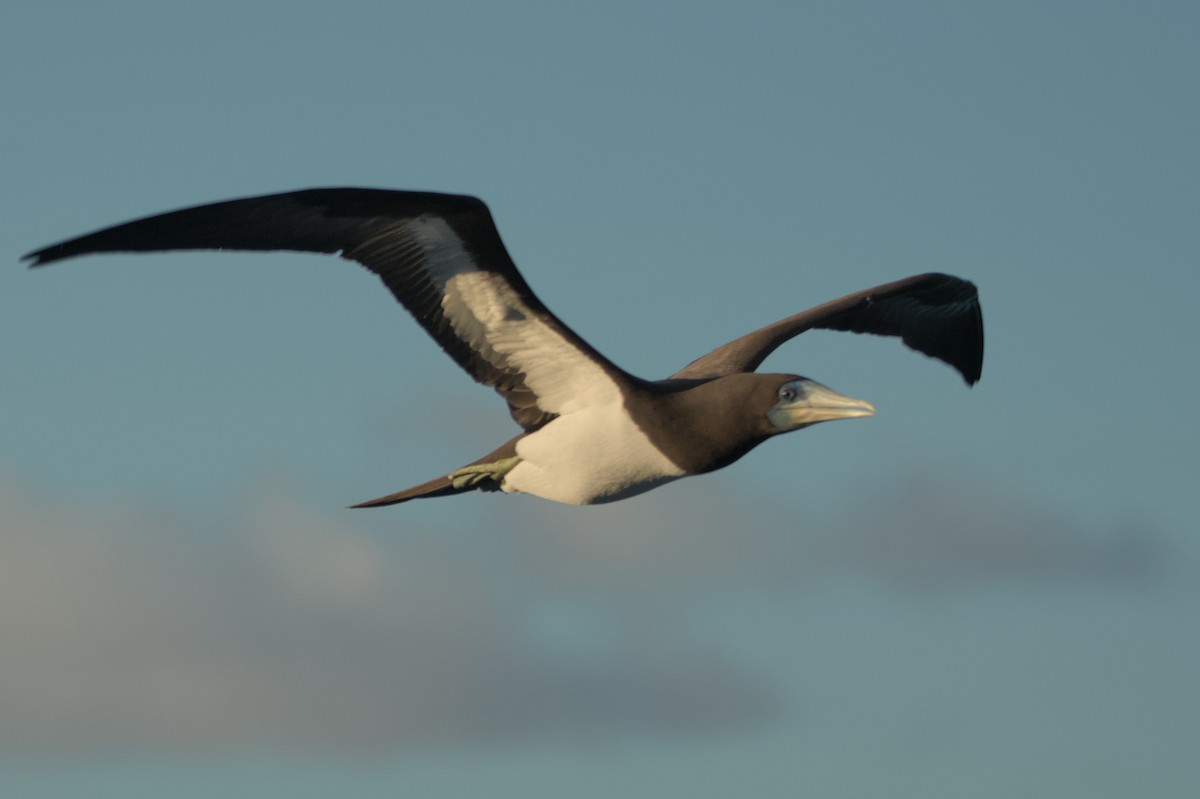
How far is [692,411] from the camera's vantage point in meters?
10.1

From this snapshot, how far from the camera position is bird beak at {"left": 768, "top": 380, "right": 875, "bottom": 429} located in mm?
9805

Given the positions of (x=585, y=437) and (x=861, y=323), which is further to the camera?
(x=861, y=323)

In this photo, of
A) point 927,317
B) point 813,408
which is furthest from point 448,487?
point 927,317

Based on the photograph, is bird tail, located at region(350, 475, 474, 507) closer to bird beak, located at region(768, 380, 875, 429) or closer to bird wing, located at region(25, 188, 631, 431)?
bird wing, located at region(25, 188, 631, 431)

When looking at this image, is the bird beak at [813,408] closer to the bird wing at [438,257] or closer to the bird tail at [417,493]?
the bird wing at [438,257]

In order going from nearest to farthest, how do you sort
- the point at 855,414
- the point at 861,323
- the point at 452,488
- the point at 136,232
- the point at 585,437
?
the point at 136,232 < the point at 855,414 < the point at 585,437 < the point at 452,488 < the point at 861,323

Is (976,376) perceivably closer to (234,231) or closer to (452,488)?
(452,488)

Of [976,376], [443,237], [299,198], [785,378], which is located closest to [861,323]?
[976,376]

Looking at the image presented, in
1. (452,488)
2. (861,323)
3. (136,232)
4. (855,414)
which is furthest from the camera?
(861,323)

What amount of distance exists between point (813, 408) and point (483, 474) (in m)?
2.51

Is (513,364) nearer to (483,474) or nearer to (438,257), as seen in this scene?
(483,474)

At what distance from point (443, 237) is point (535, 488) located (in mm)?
1970

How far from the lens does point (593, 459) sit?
1038cm

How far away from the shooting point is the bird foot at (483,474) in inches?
430
